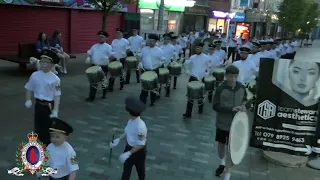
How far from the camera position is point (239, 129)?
17.6 ft

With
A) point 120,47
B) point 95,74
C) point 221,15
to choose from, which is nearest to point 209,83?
point 95,74

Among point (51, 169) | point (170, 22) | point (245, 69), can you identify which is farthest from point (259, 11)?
point (51, 169)

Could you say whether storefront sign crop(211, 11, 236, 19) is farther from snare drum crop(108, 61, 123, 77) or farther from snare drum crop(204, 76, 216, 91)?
snare drum crop(204, 76, 216, 91)

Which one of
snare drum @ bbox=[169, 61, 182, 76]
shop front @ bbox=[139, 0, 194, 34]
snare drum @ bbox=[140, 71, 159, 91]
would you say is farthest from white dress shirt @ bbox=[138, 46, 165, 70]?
A: shop front @ bbox=[139, 0, 194, 34]

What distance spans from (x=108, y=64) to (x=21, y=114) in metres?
3.19

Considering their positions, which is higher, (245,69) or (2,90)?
(245,69)

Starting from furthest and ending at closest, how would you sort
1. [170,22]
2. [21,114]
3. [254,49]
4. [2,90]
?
[170,22]
[254,49]
[2,90]
[21,114]

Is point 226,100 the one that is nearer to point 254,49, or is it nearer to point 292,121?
point 292,121

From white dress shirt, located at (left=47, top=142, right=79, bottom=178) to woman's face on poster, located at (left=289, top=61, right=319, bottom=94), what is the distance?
386 centimetres

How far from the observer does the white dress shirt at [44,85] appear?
219 inches

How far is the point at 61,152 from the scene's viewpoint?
3.91 m

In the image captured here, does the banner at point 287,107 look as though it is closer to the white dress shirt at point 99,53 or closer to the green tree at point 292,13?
the white dress shirt at point 99,53

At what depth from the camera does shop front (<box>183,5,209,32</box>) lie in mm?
30203

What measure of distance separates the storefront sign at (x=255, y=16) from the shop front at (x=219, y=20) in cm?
551
